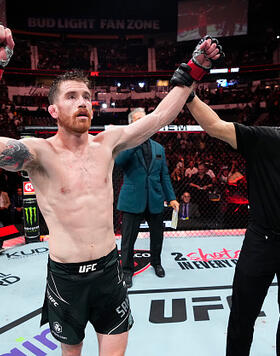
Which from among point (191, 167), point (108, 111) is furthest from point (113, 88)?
point (191, 167)

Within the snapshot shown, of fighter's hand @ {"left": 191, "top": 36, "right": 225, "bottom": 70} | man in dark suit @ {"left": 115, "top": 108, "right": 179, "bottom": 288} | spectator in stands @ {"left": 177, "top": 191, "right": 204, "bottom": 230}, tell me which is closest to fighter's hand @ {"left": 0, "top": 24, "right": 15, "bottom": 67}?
fighter's hand @ {"left": 191, "top": 36, "right": 225, "bottom": 70}

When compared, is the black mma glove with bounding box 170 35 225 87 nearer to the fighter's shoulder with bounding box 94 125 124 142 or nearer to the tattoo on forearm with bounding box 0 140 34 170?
the fighter's shoulder with bounding box 94 125 124 142

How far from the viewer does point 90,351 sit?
69.4 inches

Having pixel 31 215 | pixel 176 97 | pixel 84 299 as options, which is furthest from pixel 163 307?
pixel 31 215

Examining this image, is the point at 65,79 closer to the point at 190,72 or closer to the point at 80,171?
the point at 80,171

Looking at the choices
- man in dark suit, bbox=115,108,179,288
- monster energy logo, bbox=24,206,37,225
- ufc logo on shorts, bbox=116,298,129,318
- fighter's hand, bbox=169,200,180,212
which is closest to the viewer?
ufc logo on shorts, bbox=116,298,129,318

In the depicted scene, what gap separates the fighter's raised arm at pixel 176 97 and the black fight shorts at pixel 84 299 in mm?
555

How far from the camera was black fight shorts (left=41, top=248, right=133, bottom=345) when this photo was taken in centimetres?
118

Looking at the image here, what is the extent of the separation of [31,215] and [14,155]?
3.00 meters

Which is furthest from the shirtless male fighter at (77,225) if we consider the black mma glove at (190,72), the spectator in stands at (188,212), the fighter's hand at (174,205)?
the spectator in stands at (188,212)

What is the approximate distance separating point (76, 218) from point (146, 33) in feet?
56.6

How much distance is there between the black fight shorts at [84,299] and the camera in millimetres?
1184

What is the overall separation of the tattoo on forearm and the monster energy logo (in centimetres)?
294

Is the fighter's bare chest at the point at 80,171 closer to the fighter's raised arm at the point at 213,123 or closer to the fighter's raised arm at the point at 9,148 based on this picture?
the fighter's raised arm at the point at 9,148
